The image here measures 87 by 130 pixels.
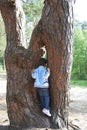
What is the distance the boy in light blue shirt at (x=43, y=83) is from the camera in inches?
285

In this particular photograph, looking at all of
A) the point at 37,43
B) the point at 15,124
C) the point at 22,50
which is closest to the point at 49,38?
the point at 37,43

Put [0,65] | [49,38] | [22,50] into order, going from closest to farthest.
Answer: [49,38]
[22,50]
[0,65]

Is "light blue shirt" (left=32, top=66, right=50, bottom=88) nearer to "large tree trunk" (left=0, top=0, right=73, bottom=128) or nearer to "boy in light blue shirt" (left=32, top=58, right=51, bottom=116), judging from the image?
"boy in light blue shirt" (left=32, top=58, right=51, bottom=116)

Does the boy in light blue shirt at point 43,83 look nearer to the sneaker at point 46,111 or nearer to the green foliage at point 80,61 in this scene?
the sneaker at point 46,111

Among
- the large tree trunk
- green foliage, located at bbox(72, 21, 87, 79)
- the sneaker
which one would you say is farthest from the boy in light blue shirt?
green foliage, located at bbox(72, 21, 87, 79)

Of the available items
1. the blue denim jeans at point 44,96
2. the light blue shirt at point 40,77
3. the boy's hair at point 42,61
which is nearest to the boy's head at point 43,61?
the boy's hair at point 42,61

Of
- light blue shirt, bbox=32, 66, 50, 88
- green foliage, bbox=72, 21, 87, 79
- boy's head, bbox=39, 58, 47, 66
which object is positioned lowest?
green foliage, bbox=72, 21, 87, 79

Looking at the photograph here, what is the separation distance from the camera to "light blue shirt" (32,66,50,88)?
7227mm

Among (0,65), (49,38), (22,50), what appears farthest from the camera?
(0,65)

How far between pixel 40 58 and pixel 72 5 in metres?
1.31

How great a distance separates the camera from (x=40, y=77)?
7.28 metres

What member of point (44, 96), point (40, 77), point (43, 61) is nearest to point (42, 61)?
point (43, 61)

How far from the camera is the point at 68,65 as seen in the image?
7188mm

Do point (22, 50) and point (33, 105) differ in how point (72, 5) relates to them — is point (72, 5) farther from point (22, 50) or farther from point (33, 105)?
point (33, 105)
